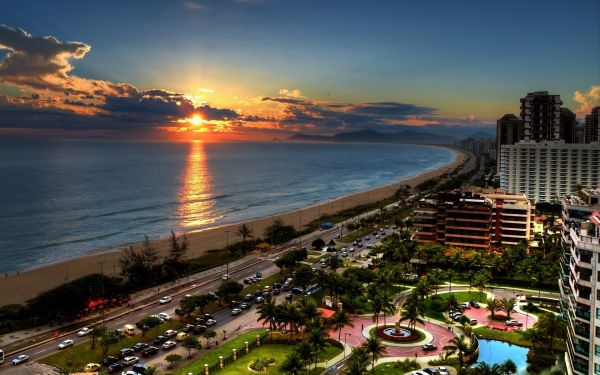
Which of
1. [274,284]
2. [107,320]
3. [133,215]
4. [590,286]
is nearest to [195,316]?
[107,320]

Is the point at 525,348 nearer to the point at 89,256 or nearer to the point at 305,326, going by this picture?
the point at 305,326

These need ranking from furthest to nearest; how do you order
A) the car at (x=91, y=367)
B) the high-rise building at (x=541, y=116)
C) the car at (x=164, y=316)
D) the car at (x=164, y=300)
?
the high-rise building at (x=541, y=116), the car at (x=164, y=300), the car at (x=164, y=316), the car at (x=91, y=367)

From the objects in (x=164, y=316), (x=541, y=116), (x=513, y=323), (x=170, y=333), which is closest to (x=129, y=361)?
(x=170, y=333)

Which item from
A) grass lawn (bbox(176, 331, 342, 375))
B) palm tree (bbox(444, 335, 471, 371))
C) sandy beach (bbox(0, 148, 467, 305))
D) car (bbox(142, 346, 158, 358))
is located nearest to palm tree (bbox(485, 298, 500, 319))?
palm tree (bbox(444, 335, 471, 371))

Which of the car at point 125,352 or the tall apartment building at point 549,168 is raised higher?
the tall apartment building at point 549,168

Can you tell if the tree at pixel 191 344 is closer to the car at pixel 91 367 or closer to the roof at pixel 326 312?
the car at pixel 91 367

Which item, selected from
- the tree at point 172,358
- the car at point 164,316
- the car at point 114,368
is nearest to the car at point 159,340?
the car at point 114,368

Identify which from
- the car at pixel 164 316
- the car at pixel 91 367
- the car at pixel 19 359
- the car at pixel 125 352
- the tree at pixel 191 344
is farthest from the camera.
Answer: the car at pixel 164 316
